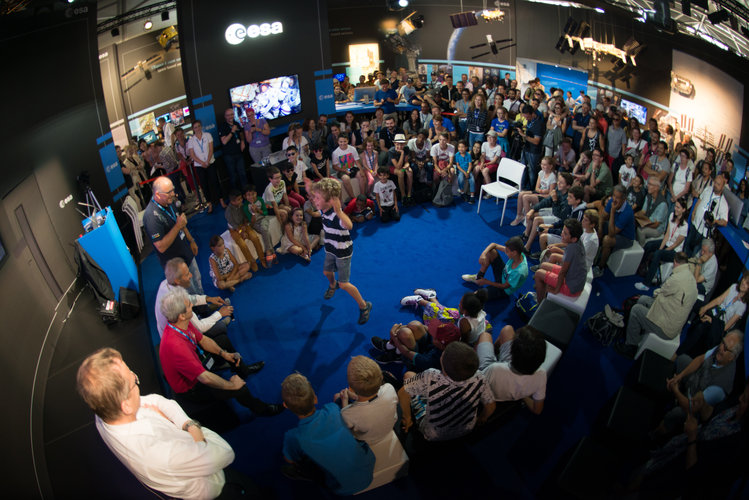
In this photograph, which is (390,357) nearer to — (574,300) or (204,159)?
(574,300)

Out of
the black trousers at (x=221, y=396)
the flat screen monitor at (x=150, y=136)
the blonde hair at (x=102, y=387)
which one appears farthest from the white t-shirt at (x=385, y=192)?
the flat screen monitor at (x=150, y=136)

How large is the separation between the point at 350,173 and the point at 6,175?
5.17 meters

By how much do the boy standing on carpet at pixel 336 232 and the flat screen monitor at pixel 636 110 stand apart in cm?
702

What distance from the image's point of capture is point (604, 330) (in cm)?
438

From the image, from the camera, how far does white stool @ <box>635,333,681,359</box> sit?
386 cm

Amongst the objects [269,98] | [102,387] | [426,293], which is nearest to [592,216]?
[426,293]

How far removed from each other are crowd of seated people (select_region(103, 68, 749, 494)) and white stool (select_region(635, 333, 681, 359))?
6 centimetres

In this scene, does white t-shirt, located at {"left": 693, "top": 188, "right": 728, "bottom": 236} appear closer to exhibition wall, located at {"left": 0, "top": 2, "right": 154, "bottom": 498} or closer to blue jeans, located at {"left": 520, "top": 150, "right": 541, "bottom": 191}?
blue jeans, located at {"left": 520, "top": 150, "right": 541, "bottom": 191}

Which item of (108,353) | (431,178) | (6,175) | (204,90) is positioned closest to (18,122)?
(6,175)

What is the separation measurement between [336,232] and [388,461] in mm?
2295

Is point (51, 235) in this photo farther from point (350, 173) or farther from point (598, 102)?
point (598, 102)

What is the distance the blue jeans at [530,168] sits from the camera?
756 cm

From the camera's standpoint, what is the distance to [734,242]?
414 cm

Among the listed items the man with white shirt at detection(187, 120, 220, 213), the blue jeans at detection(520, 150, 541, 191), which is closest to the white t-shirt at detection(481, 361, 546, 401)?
the blue jeans at detection(520, 150, 541, 191)
